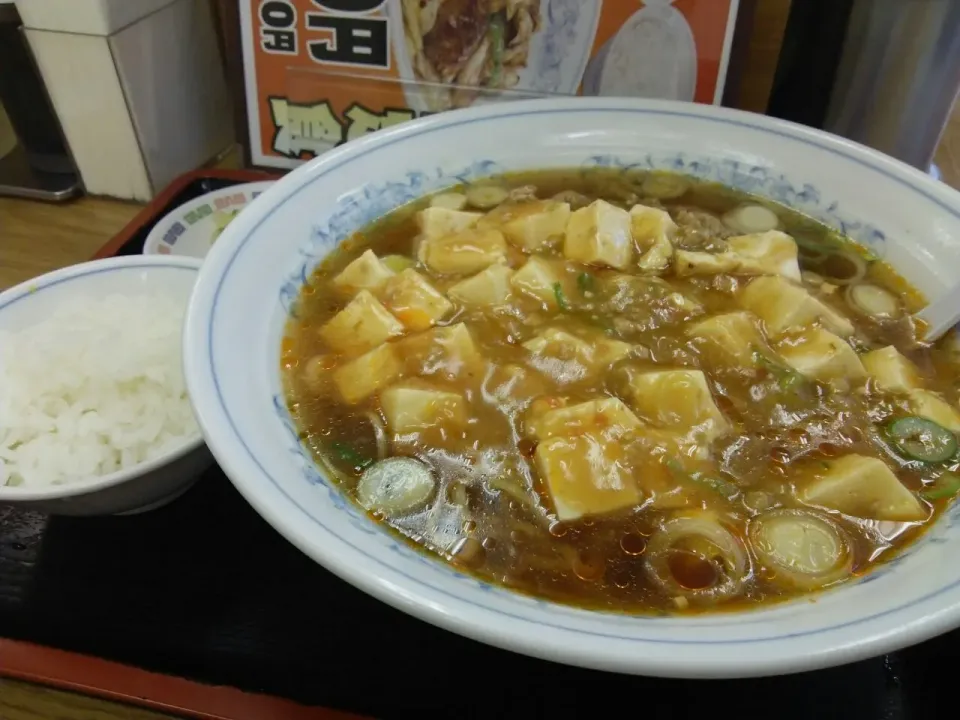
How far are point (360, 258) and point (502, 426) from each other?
65cm

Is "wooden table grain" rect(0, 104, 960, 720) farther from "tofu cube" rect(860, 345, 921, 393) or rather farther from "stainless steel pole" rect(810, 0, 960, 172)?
"tofu cube" rect(860, 345, 921, 393)

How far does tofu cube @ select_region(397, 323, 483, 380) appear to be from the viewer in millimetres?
1724

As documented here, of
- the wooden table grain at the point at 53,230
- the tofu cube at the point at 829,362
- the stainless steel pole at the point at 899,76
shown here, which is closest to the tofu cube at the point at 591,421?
the tofu cube at the point at 829,362

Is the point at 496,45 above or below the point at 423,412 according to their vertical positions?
above

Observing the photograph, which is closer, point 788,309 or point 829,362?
point 829,362

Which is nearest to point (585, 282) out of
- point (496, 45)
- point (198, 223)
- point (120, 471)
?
point (496, 45)

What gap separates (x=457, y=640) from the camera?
149cm

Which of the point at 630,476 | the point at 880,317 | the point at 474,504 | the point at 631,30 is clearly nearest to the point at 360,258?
the point at 474,504

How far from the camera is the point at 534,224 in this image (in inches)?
83.5

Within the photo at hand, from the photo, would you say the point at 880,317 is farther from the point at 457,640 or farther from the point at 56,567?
the point at 56,567

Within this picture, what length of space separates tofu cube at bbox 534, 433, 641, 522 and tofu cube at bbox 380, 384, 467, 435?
0.72 feet

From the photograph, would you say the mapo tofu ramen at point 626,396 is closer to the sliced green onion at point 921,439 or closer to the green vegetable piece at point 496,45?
the sliced green onion at point 921,439

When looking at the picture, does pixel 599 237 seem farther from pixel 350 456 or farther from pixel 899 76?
pixel 899 76

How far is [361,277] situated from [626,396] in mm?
751
